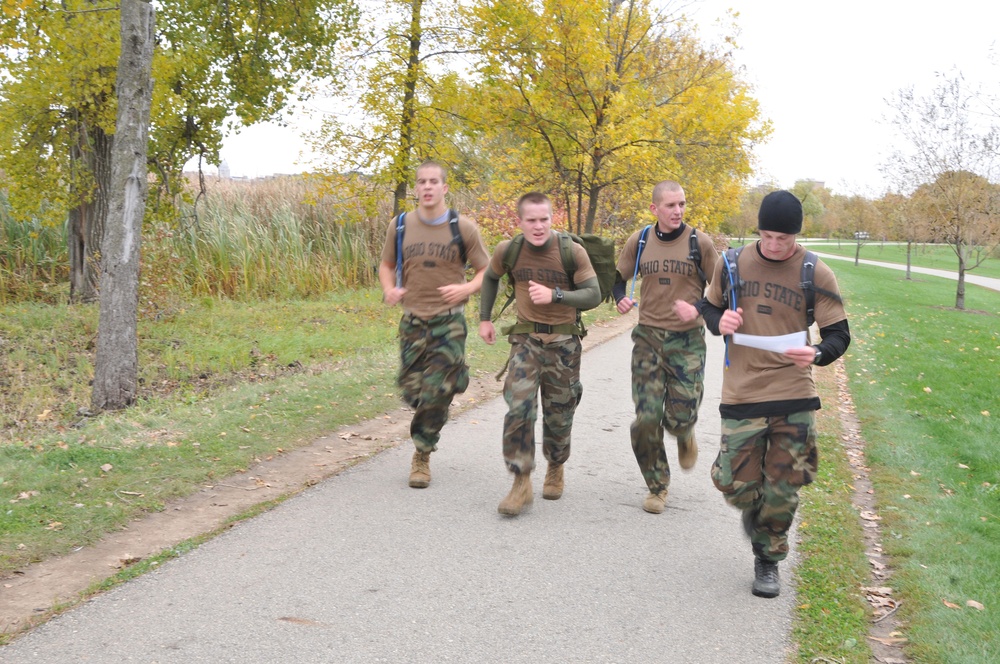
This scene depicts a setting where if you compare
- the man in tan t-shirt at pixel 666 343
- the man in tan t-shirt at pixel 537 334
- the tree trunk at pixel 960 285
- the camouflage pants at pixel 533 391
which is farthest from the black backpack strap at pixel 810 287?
the tree trunk at pixel 960 285

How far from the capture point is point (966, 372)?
12.6 m

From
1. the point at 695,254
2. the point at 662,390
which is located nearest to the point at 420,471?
the point at 662,390

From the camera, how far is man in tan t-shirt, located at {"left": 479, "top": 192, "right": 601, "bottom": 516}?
545cm

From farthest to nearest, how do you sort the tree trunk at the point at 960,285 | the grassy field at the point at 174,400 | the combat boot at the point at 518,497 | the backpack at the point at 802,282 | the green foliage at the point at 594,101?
the tree trunk at the point at 960,285 → the green foliage at the point at 594,101 → the combat boot at the point at 518,497 → the grassy field at the point at 174,400 → the backpack at the point at 802,282

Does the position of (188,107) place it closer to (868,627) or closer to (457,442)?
(457,442)

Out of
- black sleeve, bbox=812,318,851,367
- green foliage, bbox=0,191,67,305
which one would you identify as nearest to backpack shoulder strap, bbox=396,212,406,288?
black sleeve, bbox=812,318,851,367

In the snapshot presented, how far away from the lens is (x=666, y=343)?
568 cm

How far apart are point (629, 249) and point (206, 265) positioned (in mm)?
12642

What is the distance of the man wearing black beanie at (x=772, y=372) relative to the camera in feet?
13.9

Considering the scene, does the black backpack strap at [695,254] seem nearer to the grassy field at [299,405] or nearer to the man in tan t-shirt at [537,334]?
the man in tan t-shirt at [537,334]

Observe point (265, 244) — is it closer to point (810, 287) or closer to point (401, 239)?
point (401, 239)

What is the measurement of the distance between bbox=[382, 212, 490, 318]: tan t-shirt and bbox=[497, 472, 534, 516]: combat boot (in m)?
1.26

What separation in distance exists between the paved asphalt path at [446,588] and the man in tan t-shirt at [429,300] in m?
0.57

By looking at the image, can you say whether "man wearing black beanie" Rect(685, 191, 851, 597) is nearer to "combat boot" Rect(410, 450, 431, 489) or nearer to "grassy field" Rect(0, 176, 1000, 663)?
"grassy field" Rect(0, 176, 1000, 663)
